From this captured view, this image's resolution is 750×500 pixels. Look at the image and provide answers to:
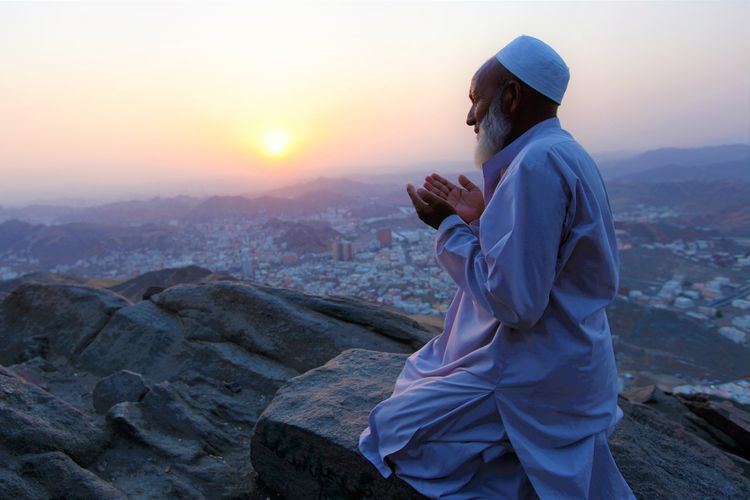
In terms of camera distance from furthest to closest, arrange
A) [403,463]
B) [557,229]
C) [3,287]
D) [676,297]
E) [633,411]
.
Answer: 1. [676,297]
2. [3,287]
3. [633,411]
4. [403,463]
5. [557,229]

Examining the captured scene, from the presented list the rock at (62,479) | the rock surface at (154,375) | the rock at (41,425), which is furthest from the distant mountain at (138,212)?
the rock at (62,479)

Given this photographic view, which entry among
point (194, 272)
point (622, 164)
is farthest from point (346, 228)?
point (622, 164)

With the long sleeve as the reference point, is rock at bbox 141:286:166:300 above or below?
below

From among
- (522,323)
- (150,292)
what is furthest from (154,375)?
(522,323)

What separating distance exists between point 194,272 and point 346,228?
96.3 ft

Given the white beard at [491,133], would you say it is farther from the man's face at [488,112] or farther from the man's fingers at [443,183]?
the man's fingers at [443,183]

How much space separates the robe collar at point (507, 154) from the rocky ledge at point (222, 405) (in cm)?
185

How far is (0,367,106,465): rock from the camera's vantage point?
334cm

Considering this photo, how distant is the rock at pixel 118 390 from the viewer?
494 centimetres

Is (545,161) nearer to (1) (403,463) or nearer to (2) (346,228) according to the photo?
(1) (403,463)

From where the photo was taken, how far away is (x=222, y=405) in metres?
5.36

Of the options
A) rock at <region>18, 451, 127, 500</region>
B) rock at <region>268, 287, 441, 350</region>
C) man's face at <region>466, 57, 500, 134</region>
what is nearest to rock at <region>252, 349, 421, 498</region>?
rock at <region>18, 451, 127, 500</region>

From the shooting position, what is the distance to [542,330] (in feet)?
7.34

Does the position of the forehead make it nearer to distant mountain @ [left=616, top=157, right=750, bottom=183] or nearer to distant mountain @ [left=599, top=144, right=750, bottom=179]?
distant mountain @ [left=616, top=157, right=750, bottom=183]
